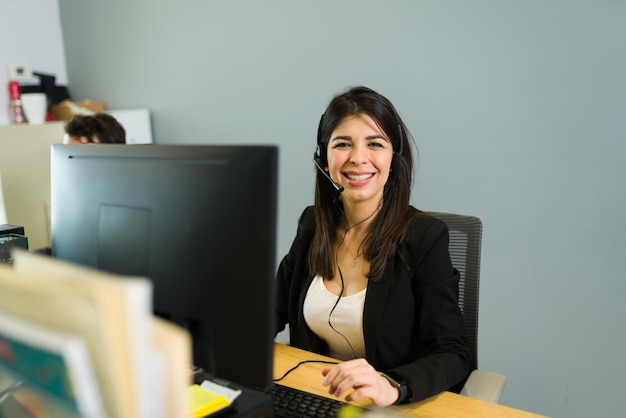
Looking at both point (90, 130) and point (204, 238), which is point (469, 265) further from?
point (90, 130)

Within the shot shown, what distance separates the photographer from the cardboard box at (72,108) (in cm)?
328

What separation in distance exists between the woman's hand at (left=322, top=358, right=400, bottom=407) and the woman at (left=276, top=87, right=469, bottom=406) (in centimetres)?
21

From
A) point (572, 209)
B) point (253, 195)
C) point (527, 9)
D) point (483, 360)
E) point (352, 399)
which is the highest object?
point (527, 9)

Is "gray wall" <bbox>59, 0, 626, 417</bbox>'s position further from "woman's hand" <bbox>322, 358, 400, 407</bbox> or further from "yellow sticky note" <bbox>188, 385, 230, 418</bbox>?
Result: "yellow sticky note" <bbox>188, 385, 230, 418</bbox>

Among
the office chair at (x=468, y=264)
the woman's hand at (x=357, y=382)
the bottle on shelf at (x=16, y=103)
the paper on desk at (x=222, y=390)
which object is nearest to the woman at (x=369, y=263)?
the office chair at (x=468, y=264)

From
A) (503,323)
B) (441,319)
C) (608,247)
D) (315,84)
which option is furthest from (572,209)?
(315,84)

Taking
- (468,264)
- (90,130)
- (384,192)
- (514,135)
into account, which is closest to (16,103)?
(90,130)

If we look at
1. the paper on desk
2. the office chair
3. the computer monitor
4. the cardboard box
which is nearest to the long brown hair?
the office chair

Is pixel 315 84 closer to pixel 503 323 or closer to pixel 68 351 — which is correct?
pixel 503 323

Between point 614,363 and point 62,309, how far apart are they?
6.43ft

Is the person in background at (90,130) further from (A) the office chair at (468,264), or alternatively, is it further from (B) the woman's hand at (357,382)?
(B) the woman's hand at (357,382)

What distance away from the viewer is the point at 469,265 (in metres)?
1.48

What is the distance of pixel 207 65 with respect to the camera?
292cm

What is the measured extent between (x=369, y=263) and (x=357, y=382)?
0.47 m
